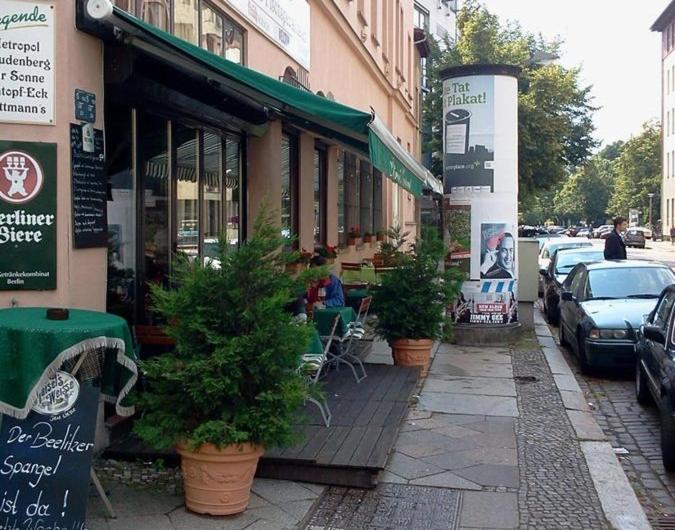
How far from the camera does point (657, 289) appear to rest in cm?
1232

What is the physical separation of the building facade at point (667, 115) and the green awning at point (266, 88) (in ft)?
224

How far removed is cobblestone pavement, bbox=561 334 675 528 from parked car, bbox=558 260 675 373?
343mm

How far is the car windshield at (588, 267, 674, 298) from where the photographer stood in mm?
12266

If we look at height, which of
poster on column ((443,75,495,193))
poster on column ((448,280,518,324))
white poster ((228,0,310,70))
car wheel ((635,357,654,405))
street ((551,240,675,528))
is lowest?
street ((551,240,675,528))

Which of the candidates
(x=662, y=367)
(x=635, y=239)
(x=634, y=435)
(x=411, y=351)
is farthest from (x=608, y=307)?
(x=635, y=239)

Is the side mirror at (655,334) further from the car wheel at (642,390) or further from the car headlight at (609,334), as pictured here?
the car headlight at (609,334)

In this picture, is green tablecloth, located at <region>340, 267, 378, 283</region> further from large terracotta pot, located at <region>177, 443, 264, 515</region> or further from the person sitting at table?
large terracotta pot, located at <region>177, 443, 264, 515</region>

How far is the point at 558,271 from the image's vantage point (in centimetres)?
1766

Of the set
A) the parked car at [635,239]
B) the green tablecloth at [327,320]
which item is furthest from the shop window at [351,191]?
the parked car at [635,239]

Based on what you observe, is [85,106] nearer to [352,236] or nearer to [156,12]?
[156,12]

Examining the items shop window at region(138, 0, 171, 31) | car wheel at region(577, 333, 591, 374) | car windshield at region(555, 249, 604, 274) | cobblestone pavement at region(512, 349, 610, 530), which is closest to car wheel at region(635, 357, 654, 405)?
cobblestone pavement at region(512, 349, 610, 530)

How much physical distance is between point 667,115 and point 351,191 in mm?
63871

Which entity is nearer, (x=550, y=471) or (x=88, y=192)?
(x=88, y=192)

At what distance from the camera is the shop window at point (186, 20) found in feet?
27.4
